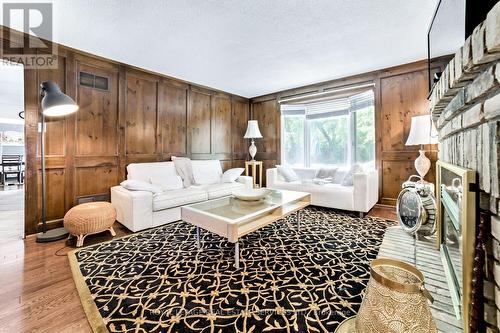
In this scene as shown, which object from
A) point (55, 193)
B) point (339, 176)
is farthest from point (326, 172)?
point (55, 193)

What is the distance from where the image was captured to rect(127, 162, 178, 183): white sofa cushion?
3.23 m

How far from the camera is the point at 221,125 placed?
5023 millimetres

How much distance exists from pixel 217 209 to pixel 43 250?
1860mm

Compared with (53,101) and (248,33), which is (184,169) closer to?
(53,101)

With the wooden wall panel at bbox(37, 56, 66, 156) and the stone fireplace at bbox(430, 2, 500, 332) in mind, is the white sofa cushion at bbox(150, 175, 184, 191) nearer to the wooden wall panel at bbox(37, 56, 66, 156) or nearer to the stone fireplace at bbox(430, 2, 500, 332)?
the wooden wall panel at bbox(37, 56, 66, 156)

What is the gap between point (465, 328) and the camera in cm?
97

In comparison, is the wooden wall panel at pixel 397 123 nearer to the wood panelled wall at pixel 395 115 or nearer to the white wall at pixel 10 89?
the wood panelled wall at pixel 395 115

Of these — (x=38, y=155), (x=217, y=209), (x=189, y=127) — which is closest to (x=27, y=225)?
(x=38, y=155)

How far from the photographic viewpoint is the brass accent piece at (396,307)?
0.74 m

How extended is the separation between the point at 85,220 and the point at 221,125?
3319mm

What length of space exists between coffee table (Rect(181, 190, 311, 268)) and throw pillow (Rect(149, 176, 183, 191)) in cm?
114

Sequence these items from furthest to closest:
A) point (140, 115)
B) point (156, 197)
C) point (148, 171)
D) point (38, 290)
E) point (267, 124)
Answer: point (267, 124) < point (140, 115) < point (148, 171) < point (156, 197) < point (38, 290)

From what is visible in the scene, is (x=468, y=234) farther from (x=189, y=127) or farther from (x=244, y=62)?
(x=189, y=127)

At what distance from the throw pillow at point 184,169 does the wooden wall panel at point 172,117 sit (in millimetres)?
313
